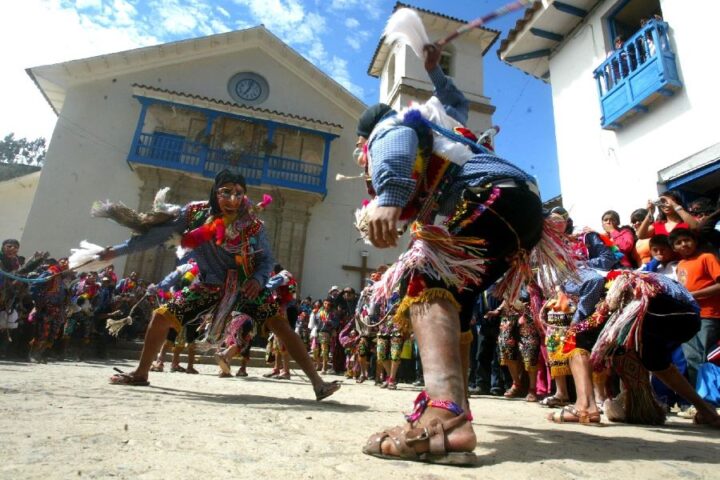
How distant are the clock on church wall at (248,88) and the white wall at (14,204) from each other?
12.2 metres

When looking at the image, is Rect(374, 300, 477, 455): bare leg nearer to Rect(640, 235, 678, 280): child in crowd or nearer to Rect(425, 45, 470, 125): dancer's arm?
Rect(425, 45, 470, 125): dancer's arm

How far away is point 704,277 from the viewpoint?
371 centimetres

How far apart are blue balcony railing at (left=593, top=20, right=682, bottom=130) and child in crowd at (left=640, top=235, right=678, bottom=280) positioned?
4126 mm

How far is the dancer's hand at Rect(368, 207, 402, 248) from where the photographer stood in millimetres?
1639

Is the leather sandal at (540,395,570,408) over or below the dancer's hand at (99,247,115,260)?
below

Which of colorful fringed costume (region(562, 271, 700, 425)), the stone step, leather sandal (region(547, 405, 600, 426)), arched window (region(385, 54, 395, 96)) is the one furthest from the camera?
arched window (region(385, 54, 395, 96))

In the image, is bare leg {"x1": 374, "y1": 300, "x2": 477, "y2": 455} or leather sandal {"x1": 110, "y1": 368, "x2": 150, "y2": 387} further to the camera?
leather sandal {"x1": 110, "y1": 368, "x2": 150, "y2": 387}

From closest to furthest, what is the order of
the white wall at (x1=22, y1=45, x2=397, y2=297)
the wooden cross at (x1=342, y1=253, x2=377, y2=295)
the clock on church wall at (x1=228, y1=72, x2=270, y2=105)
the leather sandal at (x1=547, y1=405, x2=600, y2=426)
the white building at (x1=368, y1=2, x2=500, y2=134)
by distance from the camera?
the leather sandal at (x1=547, y1=405, x2=600, y2=426), the white wall at (x1=22, y1=45, x2=397, y2=297), the white building at (x1=368, y1=2, x2=500, y2=134), the wooden cross at (x1=342, y1=253, x2=377, y2=295), the clock on church wall at (x1=228, y1=72, x2=270, y2=105)

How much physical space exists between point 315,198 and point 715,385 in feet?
46.3

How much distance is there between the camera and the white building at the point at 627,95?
6.52m

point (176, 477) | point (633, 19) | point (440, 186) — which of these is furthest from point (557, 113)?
point (176, 477)

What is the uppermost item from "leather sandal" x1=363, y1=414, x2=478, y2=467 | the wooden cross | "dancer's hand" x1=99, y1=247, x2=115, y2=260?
the wooden cross

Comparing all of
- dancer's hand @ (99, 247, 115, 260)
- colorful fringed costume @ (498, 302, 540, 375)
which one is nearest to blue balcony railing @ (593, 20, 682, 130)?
colorful fringed costume @ (498, 302, 540, 375)

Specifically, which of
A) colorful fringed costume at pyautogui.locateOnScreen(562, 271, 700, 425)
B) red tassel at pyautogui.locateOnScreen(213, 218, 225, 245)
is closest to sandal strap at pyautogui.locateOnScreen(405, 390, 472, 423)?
colorful fringed costume at pyautogui.locateOnScreen(562, 271, 700, 425)
